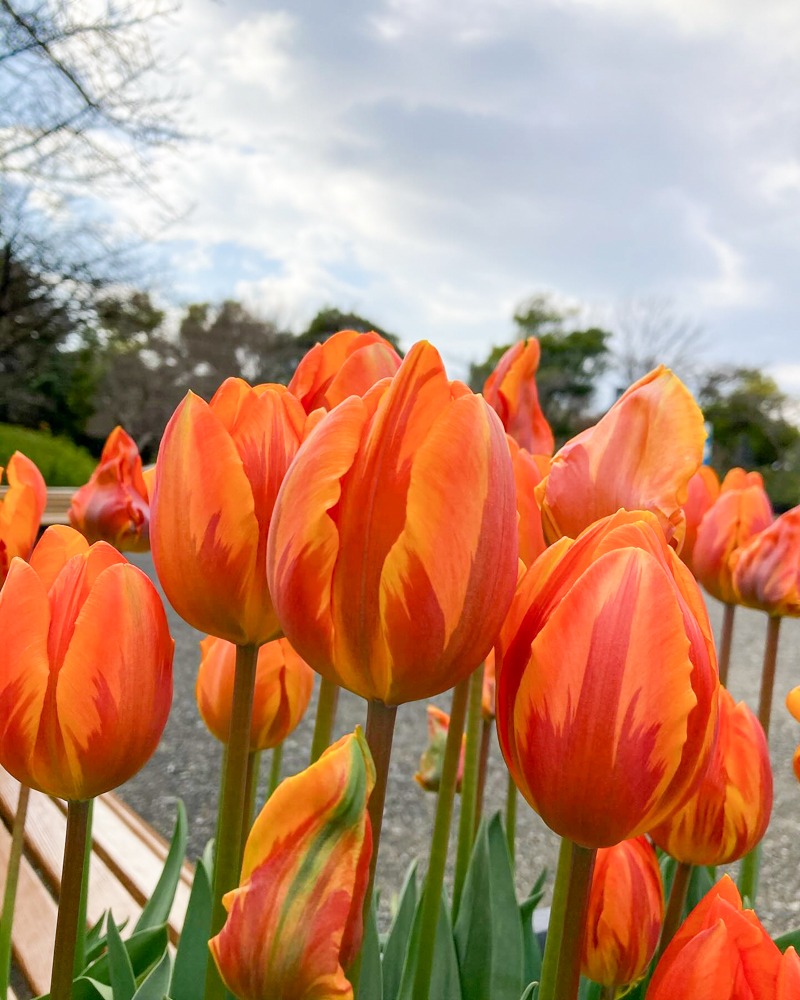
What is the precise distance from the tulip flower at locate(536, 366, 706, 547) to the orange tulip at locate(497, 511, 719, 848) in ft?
0.59

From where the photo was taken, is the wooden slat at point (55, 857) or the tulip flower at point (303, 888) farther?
the wooden slat at point (55, 857)

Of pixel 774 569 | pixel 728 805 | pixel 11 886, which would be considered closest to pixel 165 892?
pixel 11 886

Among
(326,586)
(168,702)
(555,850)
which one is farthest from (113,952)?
(555,850)

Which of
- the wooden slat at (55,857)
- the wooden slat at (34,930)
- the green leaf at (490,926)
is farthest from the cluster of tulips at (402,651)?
the wooden slat at (55,857)

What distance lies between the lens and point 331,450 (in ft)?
1.03

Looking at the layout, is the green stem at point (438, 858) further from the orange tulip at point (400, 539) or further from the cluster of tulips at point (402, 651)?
the orange tulip at point (400, 539)

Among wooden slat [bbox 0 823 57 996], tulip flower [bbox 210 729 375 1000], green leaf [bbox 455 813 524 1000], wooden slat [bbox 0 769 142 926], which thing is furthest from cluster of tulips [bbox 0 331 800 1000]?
wooden slat [bbox 0 769 142 926]

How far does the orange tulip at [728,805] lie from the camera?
0.47m

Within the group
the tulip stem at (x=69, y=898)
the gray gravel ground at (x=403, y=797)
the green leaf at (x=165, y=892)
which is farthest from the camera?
the gray gravel ground at (x=403, y=797)

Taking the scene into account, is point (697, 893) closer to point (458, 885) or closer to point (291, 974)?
point (458, 885)

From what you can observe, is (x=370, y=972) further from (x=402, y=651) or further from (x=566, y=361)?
(x=566, y=361)

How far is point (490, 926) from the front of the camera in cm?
77

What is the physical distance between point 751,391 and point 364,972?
20128 millimetres

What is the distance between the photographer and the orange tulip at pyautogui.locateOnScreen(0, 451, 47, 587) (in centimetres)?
61
